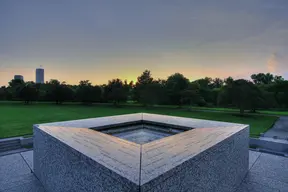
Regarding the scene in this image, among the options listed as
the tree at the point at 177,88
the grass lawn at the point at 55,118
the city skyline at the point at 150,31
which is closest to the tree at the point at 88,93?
the grass lawn at the point at 55,118

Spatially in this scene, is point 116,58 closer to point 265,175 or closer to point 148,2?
point 148,2

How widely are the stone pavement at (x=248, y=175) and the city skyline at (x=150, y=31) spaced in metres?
5.81

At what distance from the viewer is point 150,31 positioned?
8.95 metres

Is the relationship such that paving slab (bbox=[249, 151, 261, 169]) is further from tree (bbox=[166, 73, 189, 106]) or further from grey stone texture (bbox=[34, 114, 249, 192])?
tree (bbox=[166, 73, 189, 106])

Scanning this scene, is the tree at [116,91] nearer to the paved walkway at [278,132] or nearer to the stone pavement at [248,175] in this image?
the paved walkway at [278,132]

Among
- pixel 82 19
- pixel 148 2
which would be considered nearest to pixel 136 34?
pixel 148 2

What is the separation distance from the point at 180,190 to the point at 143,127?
3.01m

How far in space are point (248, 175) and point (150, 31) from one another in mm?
7900

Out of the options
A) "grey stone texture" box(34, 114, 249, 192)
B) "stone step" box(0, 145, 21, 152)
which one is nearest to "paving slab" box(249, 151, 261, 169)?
"grey stone texture" box(34, 114, 249, 192)

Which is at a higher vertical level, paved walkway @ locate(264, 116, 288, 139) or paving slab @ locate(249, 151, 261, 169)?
paving slab @ locate(249, 151, 261, 169)

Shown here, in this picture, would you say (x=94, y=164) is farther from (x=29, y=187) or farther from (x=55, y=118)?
(x=55, y=118)

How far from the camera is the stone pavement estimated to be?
3.13m

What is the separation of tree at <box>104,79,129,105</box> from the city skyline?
11471 mm

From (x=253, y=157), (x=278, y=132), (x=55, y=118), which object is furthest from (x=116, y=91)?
(x=253, y=157)
